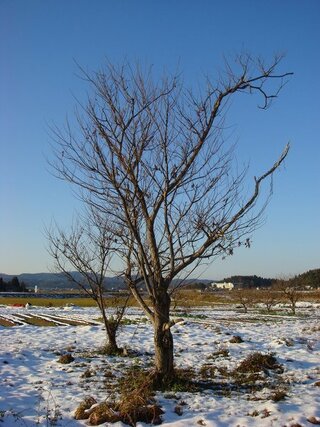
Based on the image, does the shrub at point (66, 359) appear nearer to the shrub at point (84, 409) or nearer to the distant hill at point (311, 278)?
the shrub at point (84, 409)

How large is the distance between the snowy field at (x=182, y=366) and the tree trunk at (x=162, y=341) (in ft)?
1.91

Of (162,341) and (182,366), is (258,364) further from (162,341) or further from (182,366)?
(162,341)

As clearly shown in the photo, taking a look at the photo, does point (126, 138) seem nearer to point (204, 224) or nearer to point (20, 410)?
point (204, 224)

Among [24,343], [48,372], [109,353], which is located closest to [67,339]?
[24,343]

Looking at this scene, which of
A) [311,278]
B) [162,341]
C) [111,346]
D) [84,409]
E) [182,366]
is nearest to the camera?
[84,409]

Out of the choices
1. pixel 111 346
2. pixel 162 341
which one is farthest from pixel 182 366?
pixel 111 346

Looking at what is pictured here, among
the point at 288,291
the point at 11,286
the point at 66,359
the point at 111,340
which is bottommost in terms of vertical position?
the point at 66,359

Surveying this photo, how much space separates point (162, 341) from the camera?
27.3ft

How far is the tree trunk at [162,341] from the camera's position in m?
8.26

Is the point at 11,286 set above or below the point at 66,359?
above

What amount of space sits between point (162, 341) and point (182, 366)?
7.32 ft

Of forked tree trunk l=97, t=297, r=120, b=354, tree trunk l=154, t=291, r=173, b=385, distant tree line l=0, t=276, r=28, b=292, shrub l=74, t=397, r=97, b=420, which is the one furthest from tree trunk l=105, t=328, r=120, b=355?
distant tree line l=0, t=276, r=28, b=292

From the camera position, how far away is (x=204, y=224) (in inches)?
328

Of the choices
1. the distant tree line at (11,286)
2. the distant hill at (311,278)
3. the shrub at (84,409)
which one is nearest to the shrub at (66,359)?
the shrub at (84,409)
